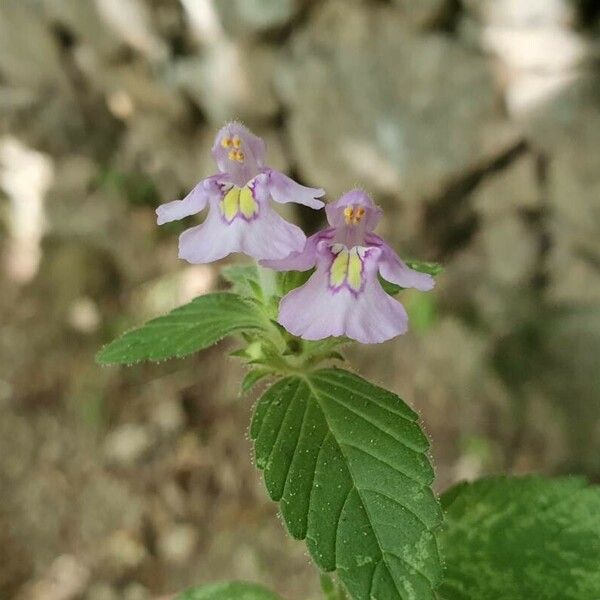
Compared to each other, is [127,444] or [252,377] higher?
[127,444]

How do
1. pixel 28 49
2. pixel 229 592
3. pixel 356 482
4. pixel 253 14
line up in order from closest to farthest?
1. pixel 356 482
2. pixel 229 592
3. pixel 253 14
4. pixel 28 49

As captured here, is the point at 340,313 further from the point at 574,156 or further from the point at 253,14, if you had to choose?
the point at 253,14

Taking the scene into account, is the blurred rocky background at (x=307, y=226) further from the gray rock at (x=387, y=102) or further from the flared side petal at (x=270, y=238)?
the flared side petal at (x=270, y=238)

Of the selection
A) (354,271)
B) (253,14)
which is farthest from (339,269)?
(253,14)

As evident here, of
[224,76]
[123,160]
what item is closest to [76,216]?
[123,160]

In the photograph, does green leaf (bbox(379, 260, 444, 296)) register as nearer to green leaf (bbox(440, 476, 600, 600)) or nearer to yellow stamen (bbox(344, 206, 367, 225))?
yellow stamen (bbox(344, 206, 367, 225))

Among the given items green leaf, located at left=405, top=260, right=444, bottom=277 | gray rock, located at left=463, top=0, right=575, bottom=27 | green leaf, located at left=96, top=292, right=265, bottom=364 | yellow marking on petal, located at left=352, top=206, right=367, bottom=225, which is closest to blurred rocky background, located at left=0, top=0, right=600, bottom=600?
gray rock, located at left=463, top=0, right=575, bottom=27

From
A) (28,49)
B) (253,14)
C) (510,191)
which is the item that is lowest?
(510,191)
